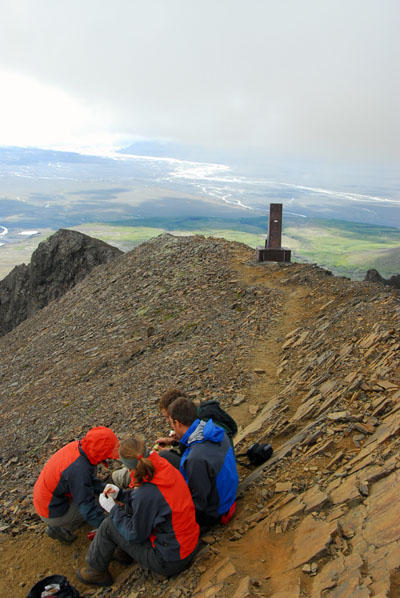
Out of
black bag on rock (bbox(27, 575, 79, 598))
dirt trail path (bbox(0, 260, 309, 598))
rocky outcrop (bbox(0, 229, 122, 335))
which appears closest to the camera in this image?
black bag on rock (bbox(27, 575, 79, 598))

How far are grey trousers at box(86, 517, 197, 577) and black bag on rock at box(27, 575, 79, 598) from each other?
1.11 ft

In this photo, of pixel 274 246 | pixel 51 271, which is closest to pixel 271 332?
pixel 274 246

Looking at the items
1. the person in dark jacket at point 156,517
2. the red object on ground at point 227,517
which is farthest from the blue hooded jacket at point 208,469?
the person in dark jacket at point 156,517

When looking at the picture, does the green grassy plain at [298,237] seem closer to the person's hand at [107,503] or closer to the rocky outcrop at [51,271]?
the rocky outcrop at [51,271]

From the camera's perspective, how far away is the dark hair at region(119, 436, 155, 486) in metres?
5.07

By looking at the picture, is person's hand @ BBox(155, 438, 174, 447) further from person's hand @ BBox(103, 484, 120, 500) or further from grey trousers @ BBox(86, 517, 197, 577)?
grey trousers @ BBox(86, 517, 197, 577)

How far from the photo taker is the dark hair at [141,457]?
5.07m

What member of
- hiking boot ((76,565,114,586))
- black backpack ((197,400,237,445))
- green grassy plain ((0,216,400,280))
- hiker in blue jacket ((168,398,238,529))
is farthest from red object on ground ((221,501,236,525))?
green grassy plain ((0,216,400,280))

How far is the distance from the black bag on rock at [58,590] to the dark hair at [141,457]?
1.73m

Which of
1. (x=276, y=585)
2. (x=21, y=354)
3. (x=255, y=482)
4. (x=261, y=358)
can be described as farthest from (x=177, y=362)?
(x=21, y=354)

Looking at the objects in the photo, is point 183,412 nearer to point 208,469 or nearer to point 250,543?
point 208,469

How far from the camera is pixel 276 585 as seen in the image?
15.8ft

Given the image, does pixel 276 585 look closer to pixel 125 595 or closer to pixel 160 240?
pixel 125 595

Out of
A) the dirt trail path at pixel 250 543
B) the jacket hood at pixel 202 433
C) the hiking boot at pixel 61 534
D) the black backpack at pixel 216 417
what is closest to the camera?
the jacket hood at pixel 202 433
